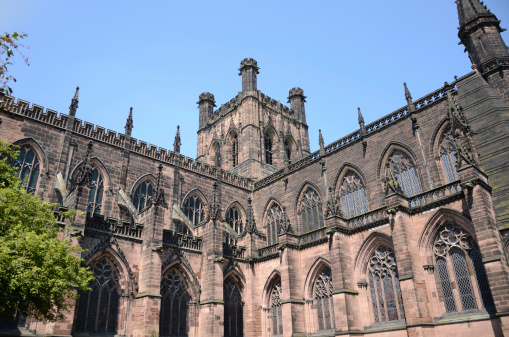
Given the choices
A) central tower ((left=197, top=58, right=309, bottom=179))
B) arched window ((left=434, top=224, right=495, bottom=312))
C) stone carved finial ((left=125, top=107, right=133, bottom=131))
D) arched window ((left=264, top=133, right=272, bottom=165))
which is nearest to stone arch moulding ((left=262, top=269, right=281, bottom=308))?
arched window ((left=434, top=224, right=495, bottom=312))

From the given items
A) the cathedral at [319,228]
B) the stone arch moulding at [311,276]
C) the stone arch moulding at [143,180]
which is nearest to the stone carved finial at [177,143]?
the cathedral at [319,228]

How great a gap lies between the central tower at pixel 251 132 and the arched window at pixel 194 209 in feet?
20.2

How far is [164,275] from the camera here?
1928 cm

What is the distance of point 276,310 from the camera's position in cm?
2188

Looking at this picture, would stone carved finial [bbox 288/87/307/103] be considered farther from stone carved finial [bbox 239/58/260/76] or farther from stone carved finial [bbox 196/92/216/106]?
stone carved finial [bbox 196/92/216/106]

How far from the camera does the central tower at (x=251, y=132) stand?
33.4 meters

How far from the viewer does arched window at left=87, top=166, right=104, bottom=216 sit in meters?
21.5

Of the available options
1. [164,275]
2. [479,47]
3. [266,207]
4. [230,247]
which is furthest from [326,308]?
[479,47]

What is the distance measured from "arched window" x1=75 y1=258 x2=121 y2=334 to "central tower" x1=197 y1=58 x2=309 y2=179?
15.6 m

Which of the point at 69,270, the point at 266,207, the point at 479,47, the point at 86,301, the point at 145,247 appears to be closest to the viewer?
the point at 69,270

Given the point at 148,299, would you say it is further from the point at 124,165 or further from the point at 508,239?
the point at 508,239

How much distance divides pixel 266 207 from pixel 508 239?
52.1 ft

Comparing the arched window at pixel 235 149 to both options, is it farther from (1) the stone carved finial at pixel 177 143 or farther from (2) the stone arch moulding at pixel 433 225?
(2) the stone arch moulding at pixel 433 225

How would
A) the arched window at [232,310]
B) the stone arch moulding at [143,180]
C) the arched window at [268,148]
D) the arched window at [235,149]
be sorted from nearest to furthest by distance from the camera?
1. the arched window at [232,310]
2. the stone arch moulding at [143,180]
3. the arched window at [268,148]
4. the arched window at [235,149]
